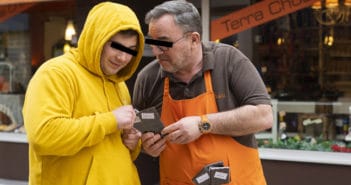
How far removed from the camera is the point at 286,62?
20.3 feet

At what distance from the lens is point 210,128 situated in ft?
7.02

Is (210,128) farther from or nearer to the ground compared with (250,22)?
nearer to the ground

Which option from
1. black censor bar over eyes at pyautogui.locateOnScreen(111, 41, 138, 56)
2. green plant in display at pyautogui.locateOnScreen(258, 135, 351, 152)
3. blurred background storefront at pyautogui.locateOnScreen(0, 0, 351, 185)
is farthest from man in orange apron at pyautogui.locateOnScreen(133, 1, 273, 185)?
green plant in display at pyautogui.locateOnScreen(258, 135, 351, 152)

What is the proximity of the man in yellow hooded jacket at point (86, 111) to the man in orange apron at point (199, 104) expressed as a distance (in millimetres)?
139

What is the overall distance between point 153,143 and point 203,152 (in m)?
0.22

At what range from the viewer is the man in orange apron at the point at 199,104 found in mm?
2162

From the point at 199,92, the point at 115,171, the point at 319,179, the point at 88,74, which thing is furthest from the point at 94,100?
the point at 319,179

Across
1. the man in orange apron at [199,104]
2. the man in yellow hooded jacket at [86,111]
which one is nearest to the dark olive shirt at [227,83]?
the man in orange apron at [199,104]

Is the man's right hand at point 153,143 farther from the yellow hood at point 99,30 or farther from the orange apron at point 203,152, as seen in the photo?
the yellow hood at point 99,30

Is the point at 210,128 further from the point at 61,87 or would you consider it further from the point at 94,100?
the point at 61,87

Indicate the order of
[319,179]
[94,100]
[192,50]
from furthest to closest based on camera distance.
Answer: [319,179], [192,50], [94,100]

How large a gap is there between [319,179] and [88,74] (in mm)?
3416

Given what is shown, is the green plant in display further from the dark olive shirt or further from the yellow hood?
the yellow hood

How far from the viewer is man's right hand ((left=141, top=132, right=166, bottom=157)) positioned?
7.14 feet
